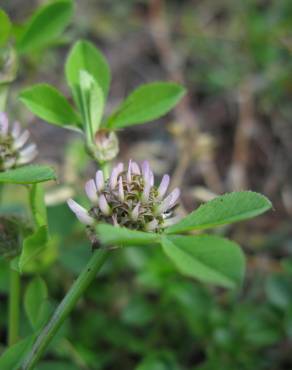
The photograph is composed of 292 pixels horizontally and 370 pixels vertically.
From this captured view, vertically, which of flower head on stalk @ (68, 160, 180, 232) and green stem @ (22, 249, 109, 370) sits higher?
flower head on stalk @ (68, 160, 180, 232)

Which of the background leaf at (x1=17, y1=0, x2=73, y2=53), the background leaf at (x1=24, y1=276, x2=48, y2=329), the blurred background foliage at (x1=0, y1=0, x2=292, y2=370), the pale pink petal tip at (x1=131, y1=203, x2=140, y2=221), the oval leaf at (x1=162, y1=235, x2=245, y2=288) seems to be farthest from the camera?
the blurred background foliage at (x1=0, y1=0, x2=292, y2=370)

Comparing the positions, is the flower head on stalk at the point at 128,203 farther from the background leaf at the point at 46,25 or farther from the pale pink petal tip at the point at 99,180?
the background leaf at the point at 46,25

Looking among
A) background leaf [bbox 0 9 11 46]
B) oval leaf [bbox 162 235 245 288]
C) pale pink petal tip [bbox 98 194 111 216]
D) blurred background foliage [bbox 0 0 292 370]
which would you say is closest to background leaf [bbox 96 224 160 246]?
oval leaf [bbox 162 235 245 288]

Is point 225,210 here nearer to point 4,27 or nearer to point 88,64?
point 88,64

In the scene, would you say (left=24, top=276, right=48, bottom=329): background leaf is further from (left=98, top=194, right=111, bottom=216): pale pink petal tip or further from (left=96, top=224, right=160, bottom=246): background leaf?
(left=96, top=224, right=160, bottom=246): background leaf

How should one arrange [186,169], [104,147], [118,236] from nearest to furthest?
[118,236], [104,147], [186,169]

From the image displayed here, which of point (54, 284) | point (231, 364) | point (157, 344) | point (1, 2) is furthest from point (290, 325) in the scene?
point (1, 2)

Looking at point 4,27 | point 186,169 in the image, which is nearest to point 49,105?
point 4,27
